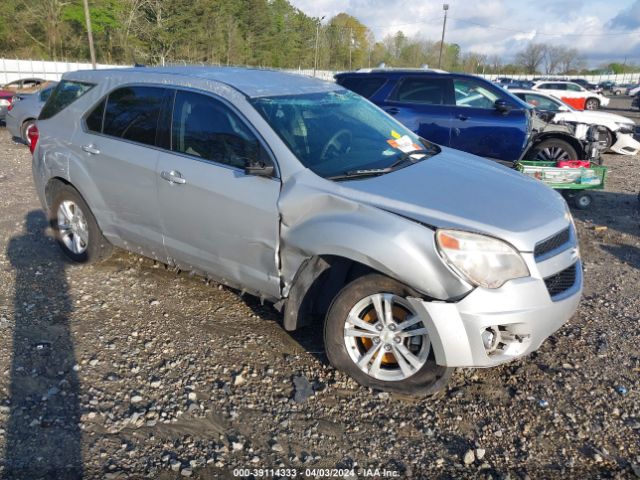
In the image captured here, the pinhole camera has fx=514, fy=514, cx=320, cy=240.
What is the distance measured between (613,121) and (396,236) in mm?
11907

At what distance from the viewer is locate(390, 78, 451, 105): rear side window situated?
309 inches

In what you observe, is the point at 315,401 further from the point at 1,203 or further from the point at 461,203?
the point at 1,203

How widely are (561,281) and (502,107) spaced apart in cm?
489

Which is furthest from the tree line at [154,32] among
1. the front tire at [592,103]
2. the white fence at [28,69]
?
the front tire at [592,103]

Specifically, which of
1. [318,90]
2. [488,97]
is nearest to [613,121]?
[488,97]

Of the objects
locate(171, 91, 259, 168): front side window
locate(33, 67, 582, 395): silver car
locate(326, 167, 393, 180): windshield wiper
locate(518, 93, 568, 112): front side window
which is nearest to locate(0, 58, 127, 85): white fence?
locate(518, 93, 568, 112): front side window

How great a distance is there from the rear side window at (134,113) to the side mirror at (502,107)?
16.6 ft

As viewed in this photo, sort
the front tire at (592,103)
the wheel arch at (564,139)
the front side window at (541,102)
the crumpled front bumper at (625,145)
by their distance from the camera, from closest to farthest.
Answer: the wheel arch at (564,139) → the crumpled front bumper at (625,145) → the front side window at (541,102) → the front tire at (592,103)

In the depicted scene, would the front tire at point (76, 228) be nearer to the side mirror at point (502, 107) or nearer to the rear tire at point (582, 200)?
the side mirror at point (502, 107)

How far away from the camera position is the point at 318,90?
4.13 metres

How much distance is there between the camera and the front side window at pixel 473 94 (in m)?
7.63

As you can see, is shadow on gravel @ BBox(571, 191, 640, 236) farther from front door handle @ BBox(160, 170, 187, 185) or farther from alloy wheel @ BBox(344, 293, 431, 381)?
front door handle @ BBox(160, 170, 187, 185)

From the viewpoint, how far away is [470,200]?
119 inches

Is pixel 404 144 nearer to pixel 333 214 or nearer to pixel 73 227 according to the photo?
pixel 333 214
